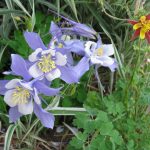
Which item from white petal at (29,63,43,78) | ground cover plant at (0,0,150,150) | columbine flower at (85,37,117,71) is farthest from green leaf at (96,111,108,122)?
white petal at (29,63,43,78)

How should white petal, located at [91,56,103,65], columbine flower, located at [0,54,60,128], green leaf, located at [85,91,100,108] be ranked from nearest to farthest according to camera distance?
1. columbine flower, located at [0,54,60,128]
2. white petal, located at [91,56,103,65]
3. green leaf, located at [85,91,100,108]

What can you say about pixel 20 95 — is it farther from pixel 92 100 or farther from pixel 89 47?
pixel 92 100

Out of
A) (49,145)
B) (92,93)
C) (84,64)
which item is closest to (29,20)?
(84,64)

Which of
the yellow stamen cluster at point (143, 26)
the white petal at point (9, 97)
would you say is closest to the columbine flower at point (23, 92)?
the white petal at point (9, 97)

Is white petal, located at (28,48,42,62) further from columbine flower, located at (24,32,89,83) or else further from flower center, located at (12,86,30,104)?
flower center, located at (12,86,30,104)

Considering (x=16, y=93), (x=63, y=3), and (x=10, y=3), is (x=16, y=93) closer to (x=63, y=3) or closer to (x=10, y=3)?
(x=10, y=3)

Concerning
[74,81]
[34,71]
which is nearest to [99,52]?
[74,81]

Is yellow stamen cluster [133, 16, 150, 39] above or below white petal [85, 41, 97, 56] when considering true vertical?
above

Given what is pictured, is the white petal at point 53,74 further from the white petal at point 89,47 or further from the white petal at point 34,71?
the white petal at point 89,47
